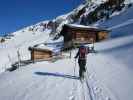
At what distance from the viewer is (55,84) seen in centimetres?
1346

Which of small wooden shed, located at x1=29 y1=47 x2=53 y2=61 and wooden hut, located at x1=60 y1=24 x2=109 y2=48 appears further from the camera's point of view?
wooden hut, located at x1=60 y1=24 x2=109 y2=48

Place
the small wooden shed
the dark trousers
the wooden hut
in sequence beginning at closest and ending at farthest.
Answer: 1. the dark trousers
2. the small wooden shed
3. the wooden hut

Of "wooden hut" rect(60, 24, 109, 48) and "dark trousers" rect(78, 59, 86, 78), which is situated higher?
"wooden hut" rect(60, 24, 109, 48)

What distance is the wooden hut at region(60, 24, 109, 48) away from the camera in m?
44.4

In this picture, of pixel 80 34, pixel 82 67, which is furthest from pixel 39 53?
pixel 82 67

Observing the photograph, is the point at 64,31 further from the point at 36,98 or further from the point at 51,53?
the point at 36,98

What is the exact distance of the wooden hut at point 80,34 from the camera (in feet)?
146

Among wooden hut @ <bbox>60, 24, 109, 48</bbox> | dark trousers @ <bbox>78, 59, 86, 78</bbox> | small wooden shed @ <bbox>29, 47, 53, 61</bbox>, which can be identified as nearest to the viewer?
dark trousers @ <bbox>78, 59, 86, 78</bbox>

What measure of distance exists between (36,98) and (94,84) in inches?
A: 116

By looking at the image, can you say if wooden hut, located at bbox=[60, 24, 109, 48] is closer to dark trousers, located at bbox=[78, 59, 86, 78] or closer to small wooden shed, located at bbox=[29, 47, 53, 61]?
small wooden shed, located at bbox=[29, 47, 53, 61]

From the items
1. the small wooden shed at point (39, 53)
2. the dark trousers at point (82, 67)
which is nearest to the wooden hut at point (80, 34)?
the small wooden shed at point (39, 53)

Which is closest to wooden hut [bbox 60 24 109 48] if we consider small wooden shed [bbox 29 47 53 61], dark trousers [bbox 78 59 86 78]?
small wooden shed [bbox 29 47 53 61]

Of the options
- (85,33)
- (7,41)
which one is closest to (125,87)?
(85,33)

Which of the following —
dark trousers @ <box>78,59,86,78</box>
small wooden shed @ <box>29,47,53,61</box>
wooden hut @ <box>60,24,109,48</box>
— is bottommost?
small wooden shed @ <box>29,47,53,61</box>
